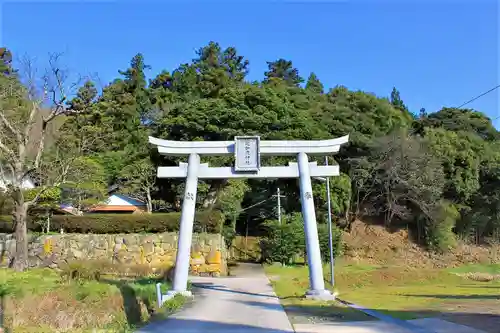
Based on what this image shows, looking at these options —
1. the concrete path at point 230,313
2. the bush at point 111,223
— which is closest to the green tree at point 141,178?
the bush at point 111,223

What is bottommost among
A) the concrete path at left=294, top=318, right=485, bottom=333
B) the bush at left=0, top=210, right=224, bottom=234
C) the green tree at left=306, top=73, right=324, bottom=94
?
the concrete path at left=294, top=318, right=485, bottom=333

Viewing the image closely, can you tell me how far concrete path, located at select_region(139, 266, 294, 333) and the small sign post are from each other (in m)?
4.32

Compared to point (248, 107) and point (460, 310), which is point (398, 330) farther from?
point (248, 107)

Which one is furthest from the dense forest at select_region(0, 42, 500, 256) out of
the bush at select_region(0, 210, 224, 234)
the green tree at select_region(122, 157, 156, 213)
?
the bush at select_region(0, 210, 224, 234)

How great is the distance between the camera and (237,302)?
1380cm

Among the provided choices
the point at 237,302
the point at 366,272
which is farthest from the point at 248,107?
the point at 237,302

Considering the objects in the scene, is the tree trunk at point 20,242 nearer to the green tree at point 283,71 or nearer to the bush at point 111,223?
the bush at point 111,223

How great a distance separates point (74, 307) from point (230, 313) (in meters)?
3.88

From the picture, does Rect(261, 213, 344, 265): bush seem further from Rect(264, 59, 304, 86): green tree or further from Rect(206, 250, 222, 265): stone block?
Rect(264, 59, 304, 86): green tree

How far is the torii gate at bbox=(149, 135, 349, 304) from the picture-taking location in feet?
50.4

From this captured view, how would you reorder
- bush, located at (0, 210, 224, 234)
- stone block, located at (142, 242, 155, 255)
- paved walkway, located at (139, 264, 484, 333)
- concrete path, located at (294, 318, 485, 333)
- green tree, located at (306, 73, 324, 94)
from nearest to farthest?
concrete path, located at (294, 318, 485, 333) < paved walkway, located at (139, 264, 484, 333) < stone block, located at (142, 242, 155, 255) < bush, located at (0, 210, 224, 234) < green tree, located at (306, 73, 324, 94)

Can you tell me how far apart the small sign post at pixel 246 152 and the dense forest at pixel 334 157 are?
1417 centimetres

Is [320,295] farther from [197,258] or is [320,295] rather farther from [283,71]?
[283,71]

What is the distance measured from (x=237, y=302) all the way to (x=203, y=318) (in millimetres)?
3377
